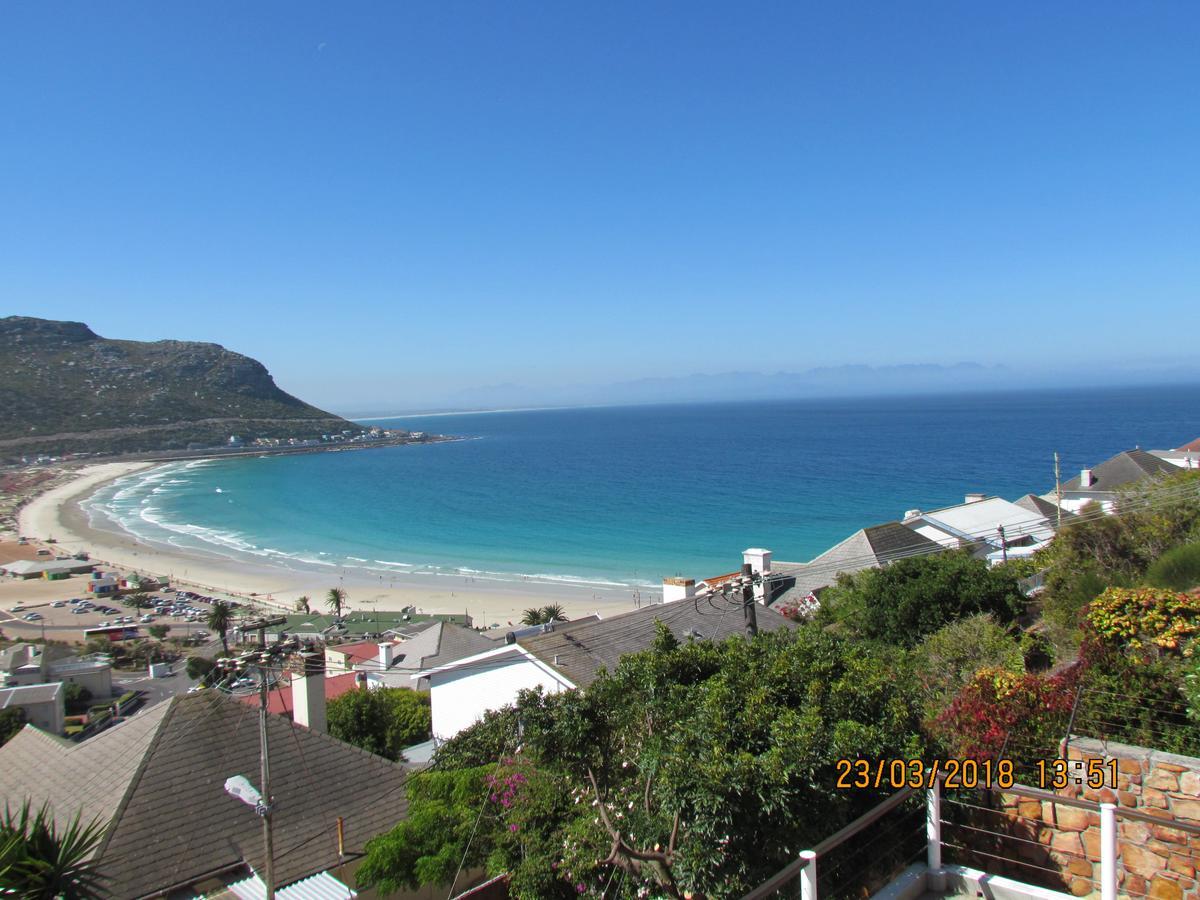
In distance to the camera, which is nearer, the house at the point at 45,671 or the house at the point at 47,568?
the house at the point at 45,671

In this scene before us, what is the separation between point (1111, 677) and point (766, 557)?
19.0 m

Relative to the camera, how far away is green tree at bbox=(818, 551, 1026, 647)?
16625 mm

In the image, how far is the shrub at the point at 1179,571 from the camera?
12.1 metres

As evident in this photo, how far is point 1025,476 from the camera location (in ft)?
269

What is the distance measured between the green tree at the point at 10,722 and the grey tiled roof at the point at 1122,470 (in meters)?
44.5

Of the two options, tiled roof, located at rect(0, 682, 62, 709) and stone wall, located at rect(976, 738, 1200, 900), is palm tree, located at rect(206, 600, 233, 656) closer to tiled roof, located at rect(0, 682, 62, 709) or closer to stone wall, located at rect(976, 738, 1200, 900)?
tiled roof, located at rect(0, 682, 62, 709)

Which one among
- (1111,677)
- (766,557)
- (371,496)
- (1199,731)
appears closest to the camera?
(1199,731)

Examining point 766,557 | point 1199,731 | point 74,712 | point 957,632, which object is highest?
point 1199,731

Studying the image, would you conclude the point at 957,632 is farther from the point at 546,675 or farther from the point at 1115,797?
the point at 546,675

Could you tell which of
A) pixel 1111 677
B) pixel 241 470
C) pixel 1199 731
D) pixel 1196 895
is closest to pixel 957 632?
pixel 1111 677

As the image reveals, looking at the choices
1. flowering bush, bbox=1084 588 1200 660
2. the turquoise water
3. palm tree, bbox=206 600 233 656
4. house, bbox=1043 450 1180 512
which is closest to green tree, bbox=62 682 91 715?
palm tree, bbox=206 600 233 656
